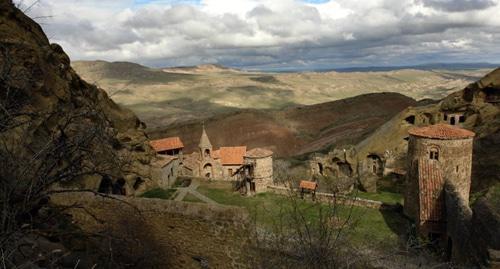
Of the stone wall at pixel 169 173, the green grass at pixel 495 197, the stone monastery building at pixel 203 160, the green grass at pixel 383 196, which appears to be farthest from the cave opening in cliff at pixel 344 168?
the green grass at pixel 495 197

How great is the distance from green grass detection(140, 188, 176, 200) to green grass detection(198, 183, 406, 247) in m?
2.99

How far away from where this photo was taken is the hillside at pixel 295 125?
6806 centimetres

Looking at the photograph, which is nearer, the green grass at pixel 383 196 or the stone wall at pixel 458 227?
the stone wall at pixel 458 227

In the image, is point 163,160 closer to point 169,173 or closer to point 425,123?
point 169,173

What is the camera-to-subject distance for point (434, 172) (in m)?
24.1

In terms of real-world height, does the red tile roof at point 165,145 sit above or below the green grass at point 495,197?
below

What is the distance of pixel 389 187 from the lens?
123 feet

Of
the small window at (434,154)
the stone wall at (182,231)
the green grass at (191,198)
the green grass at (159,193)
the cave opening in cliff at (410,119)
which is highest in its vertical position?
the stone wall at (182,231)

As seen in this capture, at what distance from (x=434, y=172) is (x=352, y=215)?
596 centimetres

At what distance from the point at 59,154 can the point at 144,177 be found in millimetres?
30218

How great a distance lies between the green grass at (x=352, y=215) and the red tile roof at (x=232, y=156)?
7.97 m

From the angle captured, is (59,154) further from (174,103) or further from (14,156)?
(174,103)

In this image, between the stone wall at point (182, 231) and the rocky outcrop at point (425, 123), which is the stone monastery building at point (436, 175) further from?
the stone wall at point (182, 231)

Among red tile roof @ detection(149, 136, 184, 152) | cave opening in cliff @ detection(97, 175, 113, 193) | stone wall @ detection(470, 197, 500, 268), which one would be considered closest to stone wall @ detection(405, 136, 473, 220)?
stone wall @ detection(470, 197, 500, 268)
